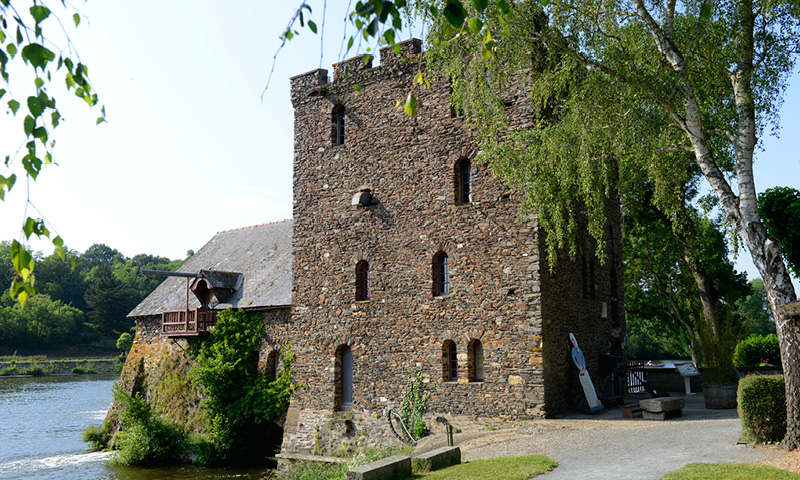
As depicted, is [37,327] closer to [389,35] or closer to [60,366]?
[60,366]

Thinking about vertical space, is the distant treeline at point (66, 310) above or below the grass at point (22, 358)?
above

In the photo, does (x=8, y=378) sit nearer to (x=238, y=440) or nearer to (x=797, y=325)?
(x=238, y=440)

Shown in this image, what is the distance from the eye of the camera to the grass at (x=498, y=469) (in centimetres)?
943

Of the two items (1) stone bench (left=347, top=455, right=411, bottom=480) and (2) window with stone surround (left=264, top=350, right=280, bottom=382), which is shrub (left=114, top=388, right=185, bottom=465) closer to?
(2) window with stone surround (left=264, top=350, right=280, bottom=382)

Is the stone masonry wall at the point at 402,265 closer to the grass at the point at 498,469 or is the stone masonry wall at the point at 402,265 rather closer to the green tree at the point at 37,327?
the grass at the point at 498,469

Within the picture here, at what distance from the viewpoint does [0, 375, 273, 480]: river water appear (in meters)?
19.2

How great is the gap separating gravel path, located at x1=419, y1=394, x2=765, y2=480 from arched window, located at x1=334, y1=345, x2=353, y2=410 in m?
3.79

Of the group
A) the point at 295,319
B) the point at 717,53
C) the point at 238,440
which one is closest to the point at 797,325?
the point at 717,53

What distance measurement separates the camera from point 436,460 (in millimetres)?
10781

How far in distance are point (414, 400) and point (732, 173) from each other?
434 inches

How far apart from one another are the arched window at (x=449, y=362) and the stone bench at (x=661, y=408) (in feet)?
14.3

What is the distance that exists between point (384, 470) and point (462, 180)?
28.8ft

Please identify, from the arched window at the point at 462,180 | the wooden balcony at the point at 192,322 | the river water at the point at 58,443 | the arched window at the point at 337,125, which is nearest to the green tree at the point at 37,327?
the river water at the point at 58,443

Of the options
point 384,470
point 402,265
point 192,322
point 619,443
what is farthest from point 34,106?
point 192,322
